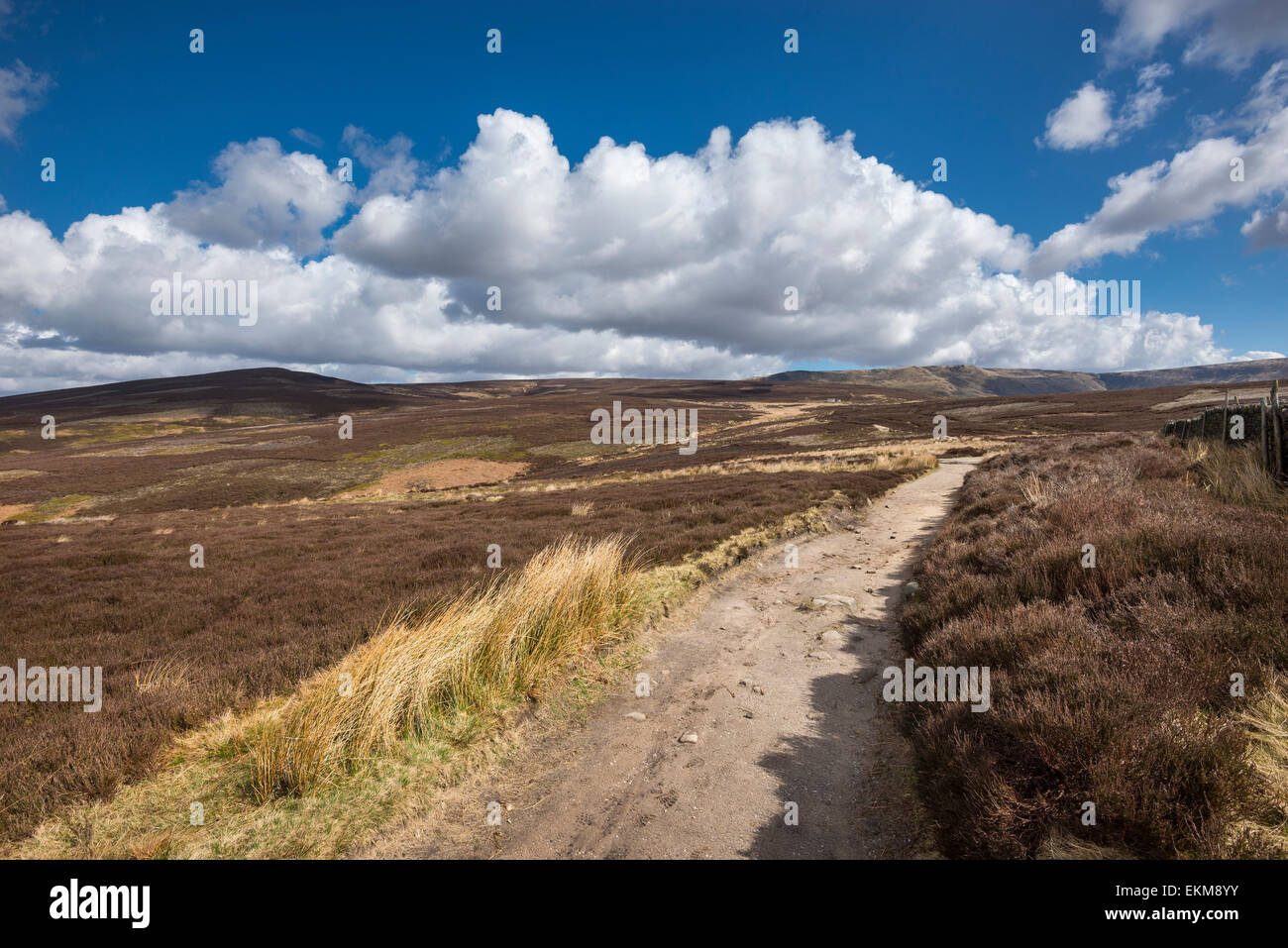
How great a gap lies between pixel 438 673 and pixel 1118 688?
647cm

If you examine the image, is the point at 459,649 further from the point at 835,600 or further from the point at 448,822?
the point at 835,600

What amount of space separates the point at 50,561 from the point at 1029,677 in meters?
22.3

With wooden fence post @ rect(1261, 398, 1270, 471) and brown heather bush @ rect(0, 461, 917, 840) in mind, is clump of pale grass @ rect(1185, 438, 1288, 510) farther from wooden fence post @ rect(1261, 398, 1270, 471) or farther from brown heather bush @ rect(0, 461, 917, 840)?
brown heather bush @ rect(0, 461, 917, 840)

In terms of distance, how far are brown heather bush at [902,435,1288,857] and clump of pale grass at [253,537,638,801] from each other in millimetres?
4556

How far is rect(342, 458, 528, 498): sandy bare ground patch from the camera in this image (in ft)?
150

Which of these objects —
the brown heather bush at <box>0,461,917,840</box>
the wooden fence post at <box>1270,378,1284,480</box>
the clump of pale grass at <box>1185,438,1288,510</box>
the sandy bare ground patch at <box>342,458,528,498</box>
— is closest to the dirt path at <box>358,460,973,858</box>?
the brown heather bush at <box>0,461,917,840</box>

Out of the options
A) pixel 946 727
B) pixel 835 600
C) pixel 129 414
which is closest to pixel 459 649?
pixel 946 727

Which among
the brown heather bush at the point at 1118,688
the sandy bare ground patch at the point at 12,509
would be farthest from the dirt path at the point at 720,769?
the sandy bare ground patch at the point at 12,509

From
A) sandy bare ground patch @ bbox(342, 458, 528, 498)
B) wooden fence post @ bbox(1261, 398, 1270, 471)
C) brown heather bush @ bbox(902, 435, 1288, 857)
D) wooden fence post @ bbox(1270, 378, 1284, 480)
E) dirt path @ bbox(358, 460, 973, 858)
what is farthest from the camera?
sandy bare ground patch @ bbox(342, 458, 528, 498)

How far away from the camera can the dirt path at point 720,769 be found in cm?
443

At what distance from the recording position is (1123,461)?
563 inches

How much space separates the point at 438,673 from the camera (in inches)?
249

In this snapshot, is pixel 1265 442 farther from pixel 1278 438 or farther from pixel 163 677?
pixel 163 677

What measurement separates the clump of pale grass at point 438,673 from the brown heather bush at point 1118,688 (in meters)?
4.56
